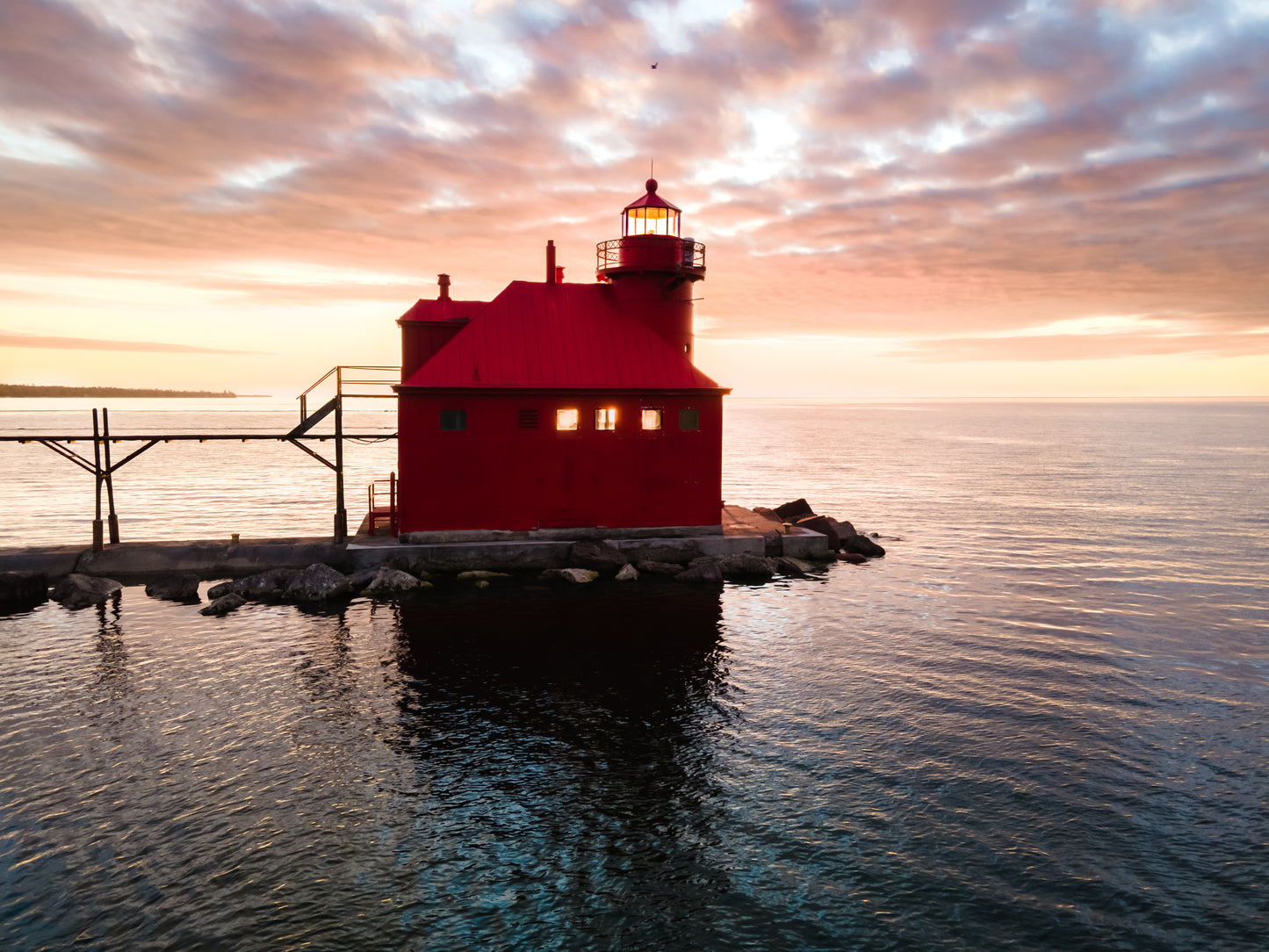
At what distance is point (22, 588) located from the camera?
20.6 metres

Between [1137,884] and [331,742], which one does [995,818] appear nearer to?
[1137,884]

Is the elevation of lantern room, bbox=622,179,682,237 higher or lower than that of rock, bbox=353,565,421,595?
higher

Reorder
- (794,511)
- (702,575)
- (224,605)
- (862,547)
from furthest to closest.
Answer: (794,511), (862,547), (702,575), (224,605)

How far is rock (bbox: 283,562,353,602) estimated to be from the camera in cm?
2116

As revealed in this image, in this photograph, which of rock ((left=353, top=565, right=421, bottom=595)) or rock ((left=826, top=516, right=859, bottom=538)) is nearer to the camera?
rock ((left=353, top=565, right=421, bottom=595))

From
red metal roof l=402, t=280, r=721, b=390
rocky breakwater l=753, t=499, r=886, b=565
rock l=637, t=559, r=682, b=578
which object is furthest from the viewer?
rocky breakwater l=753, t=499, r=886, b=565

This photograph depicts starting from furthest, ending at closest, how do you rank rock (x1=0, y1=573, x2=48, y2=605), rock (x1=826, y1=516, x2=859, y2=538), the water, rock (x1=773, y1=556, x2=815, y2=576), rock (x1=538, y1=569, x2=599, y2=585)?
rock (x1=826, y1=516, x2=859, y2=538)
rock (x1=773, y1=556, x2=815, y2=576)
rock (x1=538, y1=569, x2=599, y2=585)
rock (x1=0, y1=573, x2=48, y2=605)
the water

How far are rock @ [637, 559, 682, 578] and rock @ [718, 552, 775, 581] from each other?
5.11ft

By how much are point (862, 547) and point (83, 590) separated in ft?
83.6

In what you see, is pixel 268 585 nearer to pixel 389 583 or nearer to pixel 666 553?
pixel 389 583

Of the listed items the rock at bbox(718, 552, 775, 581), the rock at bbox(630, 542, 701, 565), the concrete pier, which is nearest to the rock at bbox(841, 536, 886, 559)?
the rock at bbox(718, 552, 775, 581)

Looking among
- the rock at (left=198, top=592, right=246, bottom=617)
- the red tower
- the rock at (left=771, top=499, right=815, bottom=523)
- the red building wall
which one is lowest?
the rock at (left=198, top=592, right=246, bottom=617)

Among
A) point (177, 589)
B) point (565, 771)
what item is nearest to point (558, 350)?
point (177, 589)

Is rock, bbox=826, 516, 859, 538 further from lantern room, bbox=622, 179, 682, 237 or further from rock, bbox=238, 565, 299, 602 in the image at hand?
rock, bbox=238, 565, 299, 602
